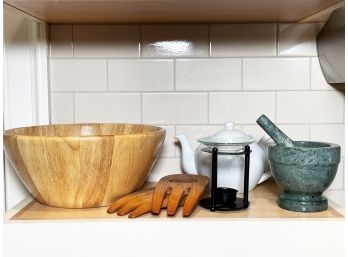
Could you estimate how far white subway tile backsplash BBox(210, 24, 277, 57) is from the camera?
121cm

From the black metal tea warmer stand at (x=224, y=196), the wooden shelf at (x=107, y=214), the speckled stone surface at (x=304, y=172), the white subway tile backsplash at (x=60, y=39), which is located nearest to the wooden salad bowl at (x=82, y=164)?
the wooden shelf at (x=107, y=214)

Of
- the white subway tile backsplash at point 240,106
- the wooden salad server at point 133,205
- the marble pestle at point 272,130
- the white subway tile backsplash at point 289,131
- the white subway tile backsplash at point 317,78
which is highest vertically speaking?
the white subway tile backsplash at point 317,78

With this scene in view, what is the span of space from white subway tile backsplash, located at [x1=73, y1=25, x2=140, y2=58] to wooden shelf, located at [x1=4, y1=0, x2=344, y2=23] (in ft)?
0.14

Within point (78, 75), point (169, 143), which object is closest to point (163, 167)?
point (169, 143)

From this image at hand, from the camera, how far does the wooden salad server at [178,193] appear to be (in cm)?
86

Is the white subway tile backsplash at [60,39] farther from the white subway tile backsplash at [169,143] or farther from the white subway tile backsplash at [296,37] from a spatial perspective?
the white subway tile backsplash at [296,37]

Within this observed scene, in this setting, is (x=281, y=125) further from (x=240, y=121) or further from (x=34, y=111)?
(x=34, y=111)

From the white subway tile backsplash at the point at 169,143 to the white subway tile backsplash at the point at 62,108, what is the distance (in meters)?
0.26

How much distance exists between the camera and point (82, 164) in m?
0.84

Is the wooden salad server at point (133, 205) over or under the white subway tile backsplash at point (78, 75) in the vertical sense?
under

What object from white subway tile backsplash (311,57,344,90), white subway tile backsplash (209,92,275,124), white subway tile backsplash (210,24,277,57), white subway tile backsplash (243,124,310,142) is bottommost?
white subway tile backsplash (243,124,310,142)

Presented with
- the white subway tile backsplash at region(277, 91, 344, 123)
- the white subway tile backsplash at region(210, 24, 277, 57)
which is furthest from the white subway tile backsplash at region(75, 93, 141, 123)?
the white subway tile backsplash at region(277, 91, 344, 123)

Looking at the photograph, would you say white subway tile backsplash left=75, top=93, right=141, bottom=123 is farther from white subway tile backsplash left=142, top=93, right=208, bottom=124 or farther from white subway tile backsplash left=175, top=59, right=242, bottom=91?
white subway tile backsplash left=175, top=59, right=242, bottom=91

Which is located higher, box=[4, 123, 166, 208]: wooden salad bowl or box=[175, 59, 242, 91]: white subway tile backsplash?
box=[175, 59, 242, 91]: white subway tile backsplash
